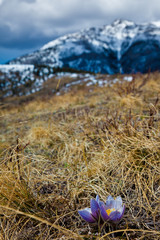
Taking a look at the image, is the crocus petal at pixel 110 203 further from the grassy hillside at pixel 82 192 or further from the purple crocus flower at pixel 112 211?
the grassy hillside at pixel 82 192

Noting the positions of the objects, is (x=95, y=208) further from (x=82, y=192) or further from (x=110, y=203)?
A: (x=82, y=192)

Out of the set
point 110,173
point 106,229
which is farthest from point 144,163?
point 106,229

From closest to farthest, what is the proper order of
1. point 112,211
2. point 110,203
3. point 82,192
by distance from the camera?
1. point 112,211
2. point 110,203
3. point 82,192

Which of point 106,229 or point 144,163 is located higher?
point 144,163

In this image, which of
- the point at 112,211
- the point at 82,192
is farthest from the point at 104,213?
the point at 82,192

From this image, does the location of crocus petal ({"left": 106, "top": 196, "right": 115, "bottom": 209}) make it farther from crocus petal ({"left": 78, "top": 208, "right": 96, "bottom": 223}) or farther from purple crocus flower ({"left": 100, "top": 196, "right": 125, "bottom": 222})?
crocus petal ({"left": 78, "top": 208, "right": 96, "bottom": 223})

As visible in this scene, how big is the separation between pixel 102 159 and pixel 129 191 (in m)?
0.36

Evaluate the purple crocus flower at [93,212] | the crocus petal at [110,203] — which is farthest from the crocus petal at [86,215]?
the crocus petal at [110,203]

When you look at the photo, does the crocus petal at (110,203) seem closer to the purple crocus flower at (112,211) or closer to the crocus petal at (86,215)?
the purple crocus flower at (112,211)

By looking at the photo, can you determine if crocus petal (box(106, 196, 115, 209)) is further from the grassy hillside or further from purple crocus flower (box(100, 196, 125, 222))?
the grassy hillside

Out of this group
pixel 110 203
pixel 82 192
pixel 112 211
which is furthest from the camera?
pixel 82 192

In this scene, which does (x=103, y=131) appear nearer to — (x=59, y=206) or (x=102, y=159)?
(x=102, y=159)

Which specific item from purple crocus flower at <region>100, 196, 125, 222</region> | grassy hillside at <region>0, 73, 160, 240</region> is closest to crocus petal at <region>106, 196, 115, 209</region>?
purple crocus flower at <region>100, 196, 125, 222</region>

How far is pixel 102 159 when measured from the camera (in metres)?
1.49
